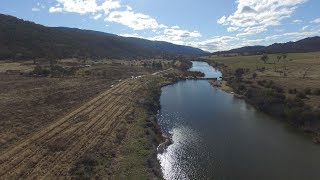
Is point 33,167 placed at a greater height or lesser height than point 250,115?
greater

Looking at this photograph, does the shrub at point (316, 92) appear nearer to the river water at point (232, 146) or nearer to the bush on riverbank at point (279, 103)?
the bush on riverbank at point (279, 103)

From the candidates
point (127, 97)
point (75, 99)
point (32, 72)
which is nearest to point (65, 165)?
point (75, 99)

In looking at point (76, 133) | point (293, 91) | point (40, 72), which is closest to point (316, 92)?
point (293, 91)

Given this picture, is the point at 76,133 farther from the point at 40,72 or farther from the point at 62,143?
the point at 40,72

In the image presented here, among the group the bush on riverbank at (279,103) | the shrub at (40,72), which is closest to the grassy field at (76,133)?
the bush on riverbank at (279,103)

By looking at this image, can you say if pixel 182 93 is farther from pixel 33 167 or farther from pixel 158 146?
pixel 33 167

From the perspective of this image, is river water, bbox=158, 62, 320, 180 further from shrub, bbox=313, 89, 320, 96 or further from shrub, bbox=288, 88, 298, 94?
shrub, bbox=313, 89, 320, 96
